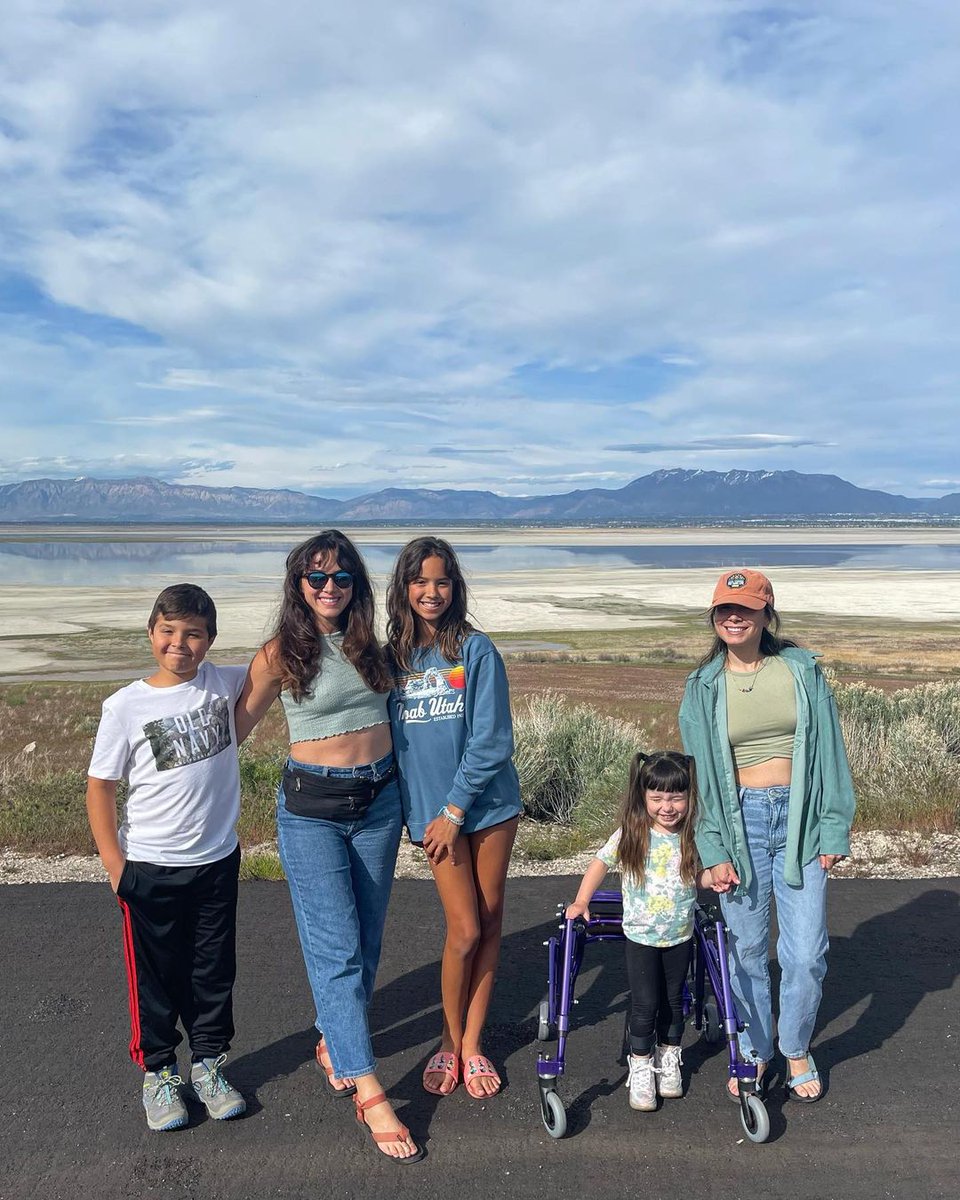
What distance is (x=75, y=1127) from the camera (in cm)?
351

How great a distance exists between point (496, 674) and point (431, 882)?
2683 mm

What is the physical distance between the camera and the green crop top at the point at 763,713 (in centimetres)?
378

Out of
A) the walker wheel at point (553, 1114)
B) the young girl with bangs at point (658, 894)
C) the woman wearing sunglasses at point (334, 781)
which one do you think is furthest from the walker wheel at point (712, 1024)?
the woman wearing sunglasses at point (334, 781)

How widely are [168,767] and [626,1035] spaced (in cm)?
202

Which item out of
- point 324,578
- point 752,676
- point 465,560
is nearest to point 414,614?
point 324,578

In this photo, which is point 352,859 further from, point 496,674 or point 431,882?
point 431,882

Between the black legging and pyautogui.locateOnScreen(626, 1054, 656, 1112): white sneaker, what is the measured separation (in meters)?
0.04

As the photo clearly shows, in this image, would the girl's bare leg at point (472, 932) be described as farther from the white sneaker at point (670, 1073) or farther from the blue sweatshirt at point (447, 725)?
the white sneaker at point (670, 1073)

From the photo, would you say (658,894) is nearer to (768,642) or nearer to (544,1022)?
(544,1022)

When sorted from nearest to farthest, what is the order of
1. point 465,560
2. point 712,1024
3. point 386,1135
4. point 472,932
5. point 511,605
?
point 386,1135 → point 472,932 → point 712,1024 → point 511,605 → point 465,560

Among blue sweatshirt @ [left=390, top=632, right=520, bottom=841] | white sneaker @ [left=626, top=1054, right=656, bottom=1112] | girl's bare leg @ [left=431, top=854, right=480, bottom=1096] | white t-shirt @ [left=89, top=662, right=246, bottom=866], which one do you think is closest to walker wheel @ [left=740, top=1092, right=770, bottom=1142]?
white sneaker @ [left=626, top=1054, right=656, bottom=1112]

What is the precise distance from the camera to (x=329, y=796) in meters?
3.63

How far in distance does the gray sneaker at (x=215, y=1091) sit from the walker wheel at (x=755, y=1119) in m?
1.78

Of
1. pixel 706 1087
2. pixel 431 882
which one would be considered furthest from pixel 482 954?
pixel 431 882
